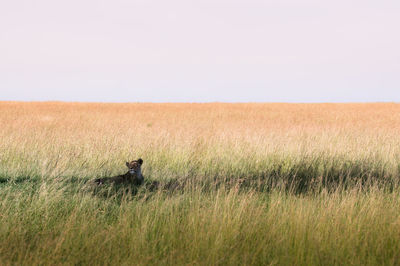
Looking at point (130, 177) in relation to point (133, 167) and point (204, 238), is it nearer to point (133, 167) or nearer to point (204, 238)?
Result: point (133, 167)

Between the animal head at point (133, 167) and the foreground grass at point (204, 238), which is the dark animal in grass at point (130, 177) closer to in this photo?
the animal head at point (133, 167)

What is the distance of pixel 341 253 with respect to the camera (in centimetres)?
384

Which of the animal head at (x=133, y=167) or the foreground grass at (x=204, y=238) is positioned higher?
the animal head at (x=133, y=167)

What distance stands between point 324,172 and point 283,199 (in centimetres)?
331

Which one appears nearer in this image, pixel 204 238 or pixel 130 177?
pixel 204 238

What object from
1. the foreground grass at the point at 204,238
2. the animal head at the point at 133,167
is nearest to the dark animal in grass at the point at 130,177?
the animal head at the point at 133,167

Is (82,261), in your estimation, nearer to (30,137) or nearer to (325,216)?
(325,216)

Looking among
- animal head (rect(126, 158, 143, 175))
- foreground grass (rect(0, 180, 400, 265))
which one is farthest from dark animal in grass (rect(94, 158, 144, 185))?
foreground grass (rect(0, 180, 400, 265))

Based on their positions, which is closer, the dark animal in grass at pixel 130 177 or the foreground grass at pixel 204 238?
the foreground grass at pixel 204 238

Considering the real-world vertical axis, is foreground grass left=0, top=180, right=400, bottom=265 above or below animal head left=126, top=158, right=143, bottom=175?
below

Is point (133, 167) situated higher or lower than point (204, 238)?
higher

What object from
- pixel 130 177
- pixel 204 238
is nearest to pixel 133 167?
pixel 130 177

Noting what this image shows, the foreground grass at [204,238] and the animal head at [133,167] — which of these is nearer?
the foreground grass at [204,238]

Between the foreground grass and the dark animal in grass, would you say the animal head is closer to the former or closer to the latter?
the dark animal in grass
